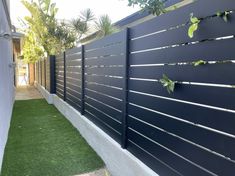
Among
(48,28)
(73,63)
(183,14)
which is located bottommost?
(73,63)

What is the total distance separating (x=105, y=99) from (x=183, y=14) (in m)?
2.12

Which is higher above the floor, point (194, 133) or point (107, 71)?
point (107, 71)

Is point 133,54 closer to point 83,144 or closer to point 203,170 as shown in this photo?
point 203,170

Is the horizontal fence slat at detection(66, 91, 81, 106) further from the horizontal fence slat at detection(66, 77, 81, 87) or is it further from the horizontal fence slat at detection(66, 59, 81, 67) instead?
the horizontal fence slat at detection(66, 59, 81, 67)

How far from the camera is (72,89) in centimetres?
634

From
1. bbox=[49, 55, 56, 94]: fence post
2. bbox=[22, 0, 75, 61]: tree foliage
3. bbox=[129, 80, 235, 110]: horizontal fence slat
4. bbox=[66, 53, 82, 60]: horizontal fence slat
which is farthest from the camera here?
bbox=[22, 0, 75, 61]: tree foliage

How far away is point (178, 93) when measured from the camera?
6.77ft

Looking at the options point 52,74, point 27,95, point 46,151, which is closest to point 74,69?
point 46,151

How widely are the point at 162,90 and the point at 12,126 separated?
15.3 feet

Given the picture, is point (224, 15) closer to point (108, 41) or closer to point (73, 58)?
point (108, 41)

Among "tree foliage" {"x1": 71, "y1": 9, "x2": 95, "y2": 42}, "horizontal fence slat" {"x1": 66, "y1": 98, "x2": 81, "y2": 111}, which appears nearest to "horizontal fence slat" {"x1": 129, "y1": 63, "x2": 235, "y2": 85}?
"horizontal fence slat" {"x1": 66, "y1": 98, "x2": 81, "y2": 111}

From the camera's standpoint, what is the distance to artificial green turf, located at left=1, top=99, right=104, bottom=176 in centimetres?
356

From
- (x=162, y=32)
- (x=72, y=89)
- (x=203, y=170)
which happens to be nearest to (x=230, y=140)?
(x=203, y=170)

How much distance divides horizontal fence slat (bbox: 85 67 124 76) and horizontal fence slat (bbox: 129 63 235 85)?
810 mm
